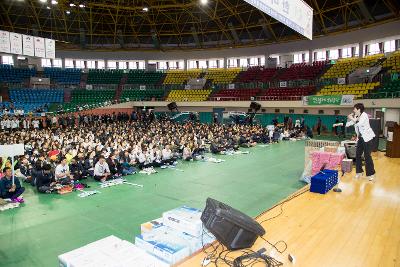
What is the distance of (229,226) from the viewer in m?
3.97

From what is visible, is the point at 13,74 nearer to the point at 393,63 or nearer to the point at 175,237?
the point at 175,237

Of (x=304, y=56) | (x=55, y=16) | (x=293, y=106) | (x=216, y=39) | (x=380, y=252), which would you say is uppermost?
(x=55, y=16)

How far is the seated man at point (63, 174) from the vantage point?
29.8 ft

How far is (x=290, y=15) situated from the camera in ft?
19.9

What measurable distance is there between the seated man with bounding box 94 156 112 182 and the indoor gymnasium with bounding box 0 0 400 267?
11 cm

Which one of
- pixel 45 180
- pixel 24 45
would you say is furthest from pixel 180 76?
pixel 45 180

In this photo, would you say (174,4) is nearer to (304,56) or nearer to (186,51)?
(186,51)

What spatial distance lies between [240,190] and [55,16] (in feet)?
108

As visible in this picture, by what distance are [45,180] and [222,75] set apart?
95.6 ft

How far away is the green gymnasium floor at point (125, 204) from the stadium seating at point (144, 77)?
87.2 feet

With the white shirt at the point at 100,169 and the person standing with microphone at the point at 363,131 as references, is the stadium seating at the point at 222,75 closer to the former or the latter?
the white shirt at the point at 100,169

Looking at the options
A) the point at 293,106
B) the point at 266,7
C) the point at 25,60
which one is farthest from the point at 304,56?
the point at 25,60

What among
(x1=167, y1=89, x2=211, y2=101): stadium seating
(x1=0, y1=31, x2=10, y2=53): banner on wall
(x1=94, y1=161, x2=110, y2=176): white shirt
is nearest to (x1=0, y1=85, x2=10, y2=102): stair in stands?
(x1=167, y1=89, x2=211, y2=101): stadium seating

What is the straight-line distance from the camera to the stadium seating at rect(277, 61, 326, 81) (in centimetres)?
2930
